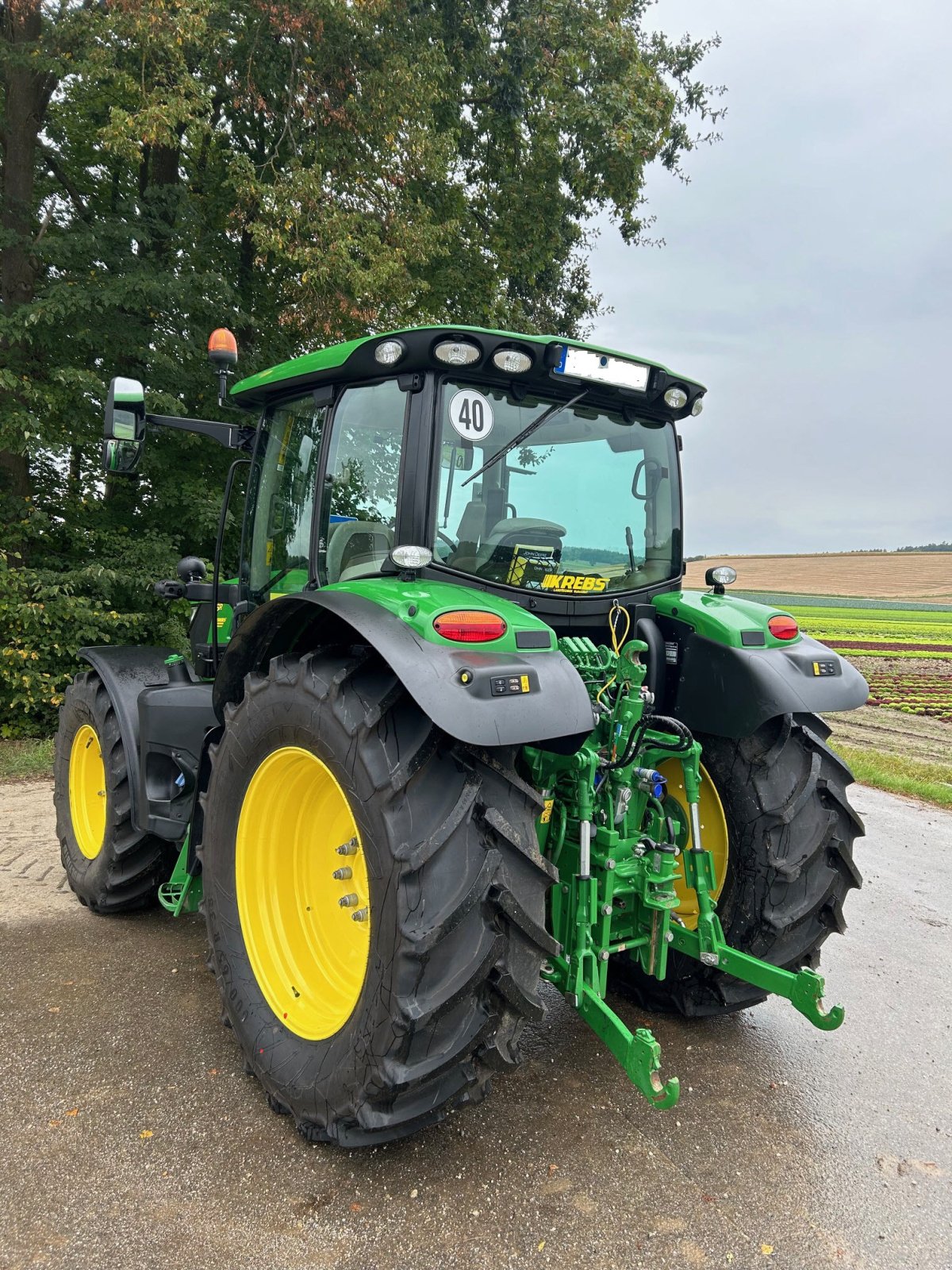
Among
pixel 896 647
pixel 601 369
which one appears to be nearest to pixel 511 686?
pixel 601 369

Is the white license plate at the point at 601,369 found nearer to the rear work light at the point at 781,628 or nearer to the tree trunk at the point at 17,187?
the rear work light at the point at 781,628

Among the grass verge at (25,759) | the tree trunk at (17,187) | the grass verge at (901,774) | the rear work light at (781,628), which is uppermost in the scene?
the tree trunk at (17,187)

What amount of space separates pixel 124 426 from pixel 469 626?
1.76 m

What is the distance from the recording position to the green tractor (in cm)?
191

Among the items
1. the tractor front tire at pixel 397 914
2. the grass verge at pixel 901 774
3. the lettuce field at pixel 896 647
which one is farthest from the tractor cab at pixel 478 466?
the lettuce field at pixel 896 647

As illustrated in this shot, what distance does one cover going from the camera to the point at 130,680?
11.7ft

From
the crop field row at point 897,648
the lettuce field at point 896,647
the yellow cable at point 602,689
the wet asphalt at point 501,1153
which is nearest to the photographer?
the wet asphalt at point 501,1153

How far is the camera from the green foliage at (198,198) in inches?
262

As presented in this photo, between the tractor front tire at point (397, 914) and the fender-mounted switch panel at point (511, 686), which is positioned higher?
the fender-mounted switch panel at point (511, 686)

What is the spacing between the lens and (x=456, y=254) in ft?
31.2

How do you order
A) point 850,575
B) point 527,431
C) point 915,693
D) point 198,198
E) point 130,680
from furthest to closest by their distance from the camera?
1. point 850,575
2. point 915,693
3. point 198,198
4. point 130,680
5. point 527,431

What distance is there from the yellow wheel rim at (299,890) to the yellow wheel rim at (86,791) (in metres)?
1.70

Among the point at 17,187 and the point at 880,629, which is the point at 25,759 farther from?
the point at 880,629

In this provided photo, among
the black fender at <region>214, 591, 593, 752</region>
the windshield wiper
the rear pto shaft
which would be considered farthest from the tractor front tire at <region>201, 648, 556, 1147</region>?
the windshield wiper
